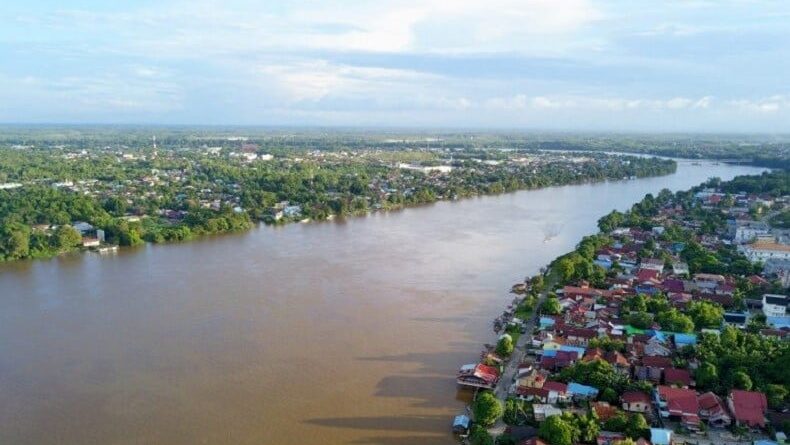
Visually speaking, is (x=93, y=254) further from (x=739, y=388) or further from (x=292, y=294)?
(x=739, y=388)

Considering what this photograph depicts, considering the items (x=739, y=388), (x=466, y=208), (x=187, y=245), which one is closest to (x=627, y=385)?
(x=739, y=388)

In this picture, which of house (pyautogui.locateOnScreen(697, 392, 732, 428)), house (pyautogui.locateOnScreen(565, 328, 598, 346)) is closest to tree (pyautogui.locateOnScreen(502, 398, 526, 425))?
house (pyautogui.locateOnScreen(697, 392, 732, 428))

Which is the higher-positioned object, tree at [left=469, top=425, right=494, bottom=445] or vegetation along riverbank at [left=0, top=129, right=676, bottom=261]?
vegetation along riverbank at [left=0, top=129, right=676, bottom=261]

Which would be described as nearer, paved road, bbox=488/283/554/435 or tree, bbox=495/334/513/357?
paved road, bbox=488/283/554/435

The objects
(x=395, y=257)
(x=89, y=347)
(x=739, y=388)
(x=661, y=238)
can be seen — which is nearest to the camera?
(x=739, y=388)

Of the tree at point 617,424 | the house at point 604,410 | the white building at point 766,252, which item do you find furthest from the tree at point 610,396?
the white building at point 766,252

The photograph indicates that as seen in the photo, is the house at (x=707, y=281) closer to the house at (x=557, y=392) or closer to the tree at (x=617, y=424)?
the house at (x=557, y=392)

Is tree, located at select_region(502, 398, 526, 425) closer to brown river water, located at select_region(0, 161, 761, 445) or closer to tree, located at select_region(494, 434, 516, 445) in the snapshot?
tree, located at select_region(494, 434, 516, 445)
